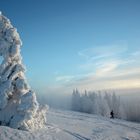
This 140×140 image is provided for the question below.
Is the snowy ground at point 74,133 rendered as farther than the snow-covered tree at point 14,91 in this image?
No

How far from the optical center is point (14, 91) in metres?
26.5

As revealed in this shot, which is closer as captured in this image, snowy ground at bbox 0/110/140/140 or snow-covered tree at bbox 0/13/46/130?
snowy ground at bbox 0/110/140/140

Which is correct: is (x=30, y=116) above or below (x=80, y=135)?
above

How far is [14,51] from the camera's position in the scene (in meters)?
27.0

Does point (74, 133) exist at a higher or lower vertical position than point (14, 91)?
lower

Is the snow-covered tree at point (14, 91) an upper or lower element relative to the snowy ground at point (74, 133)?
upper

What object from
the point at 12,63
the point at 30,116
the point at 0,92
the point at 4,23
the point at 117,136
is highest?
the point at 4,23

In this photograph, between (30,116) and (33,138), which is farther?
(30,116)

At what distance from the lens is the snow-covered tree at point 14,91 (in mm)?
24952

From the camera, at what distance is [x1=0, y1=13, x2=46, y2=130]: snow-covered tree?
24952 mm

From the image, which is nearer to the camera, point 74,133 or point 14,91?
point 14,91

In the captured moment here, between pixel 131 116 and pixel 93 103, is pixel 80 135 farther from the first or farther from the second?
pixel 131 116

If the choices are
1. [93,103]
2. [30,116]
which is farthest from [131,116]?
[30,116]

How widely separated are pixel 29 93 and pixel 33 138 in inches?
196
